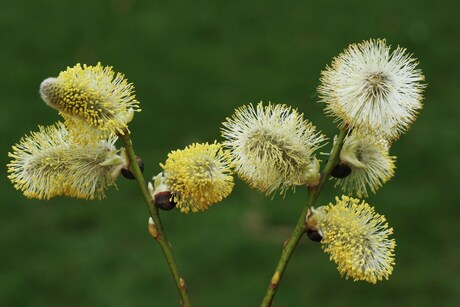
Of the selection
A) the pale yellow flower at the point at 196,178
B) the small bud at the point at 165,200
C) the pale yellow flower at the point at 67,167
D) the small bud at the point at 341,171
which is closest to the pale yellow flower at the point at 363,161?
the small bud at the point at 341,171

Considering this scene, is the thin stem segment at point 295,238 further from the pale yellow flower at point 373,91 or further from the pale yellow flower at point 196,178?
the pale yellow flower at point 196,178

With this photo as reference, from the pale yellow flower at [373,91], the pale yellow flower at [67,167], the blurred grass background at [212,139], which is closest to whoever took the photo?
the pale yellow flower at [373,91]

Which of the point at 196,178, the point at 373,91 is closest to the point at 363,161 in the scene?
the point at 373,91


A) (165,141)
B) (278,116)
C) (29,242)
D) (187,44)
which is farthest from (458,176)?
(278,116)

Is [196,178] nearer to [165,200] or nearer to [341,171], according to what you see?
[165,200]

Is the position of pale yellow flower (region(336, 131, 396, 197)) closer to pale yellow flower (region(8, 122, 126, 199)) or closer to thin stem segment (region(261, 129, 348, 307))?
thin stem segment (region(261, 129, 348, 307))

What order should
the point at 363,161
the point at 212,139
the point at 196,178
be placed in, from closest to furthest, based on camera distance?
1. the point at 196,178
2. the point at 363,161
3. the point at 212,139

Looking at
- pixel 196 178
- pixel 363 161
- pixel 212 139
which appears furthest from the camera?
pixel 212 139
